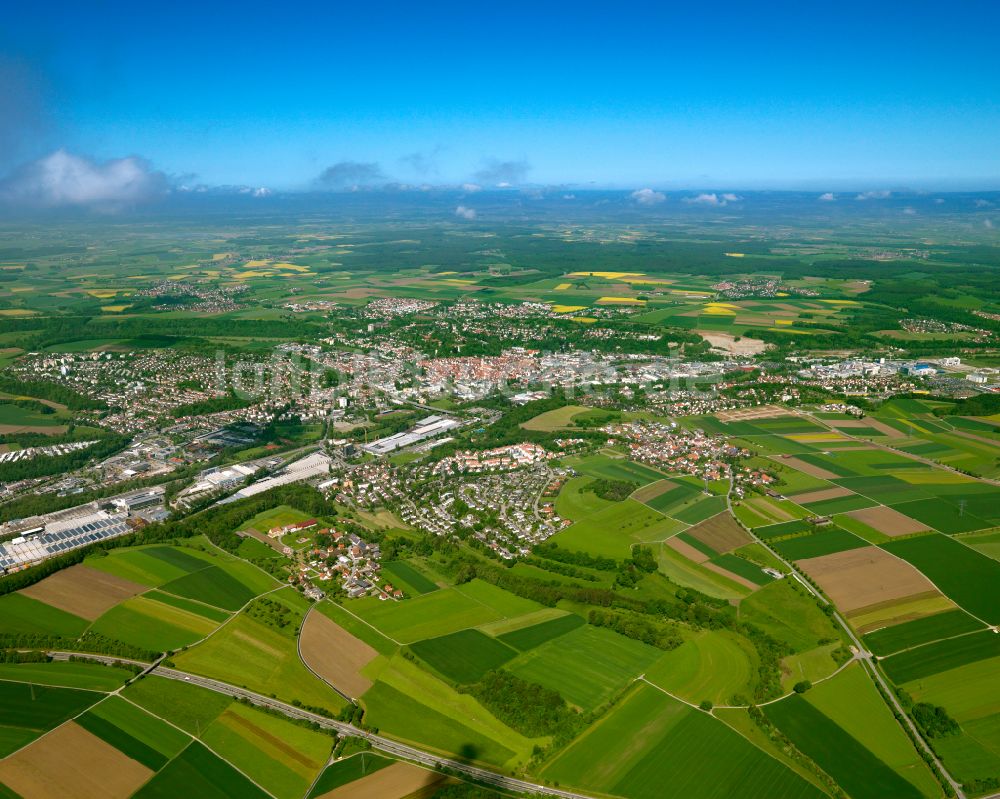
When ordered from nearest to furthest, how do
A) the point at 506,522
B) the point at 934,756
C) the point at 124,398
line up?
the point at 934,756, the point at 506,522, the point at 124,398

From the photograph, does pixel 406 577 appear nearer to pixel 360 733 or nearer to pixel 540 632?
pixel 540 632

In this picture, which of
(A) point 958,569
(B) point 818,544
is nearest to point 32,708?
(B) point 818,544

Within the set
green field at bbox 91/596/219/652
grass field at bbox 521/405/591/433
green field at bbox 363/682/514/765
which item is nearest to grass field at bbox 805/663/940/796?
green field at bbox 363/682/514/765

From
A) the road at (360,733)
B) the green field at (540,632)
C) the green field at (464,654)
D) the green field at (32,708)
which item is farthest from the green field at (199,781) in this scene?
the green field at (540,632)

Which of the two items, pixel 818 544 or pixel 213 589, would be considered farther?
pixel 818 544

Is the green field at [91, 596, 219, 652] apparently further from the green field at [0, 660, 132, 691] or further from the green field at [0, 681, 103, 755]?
the green field at [0, 681, 103, 755]

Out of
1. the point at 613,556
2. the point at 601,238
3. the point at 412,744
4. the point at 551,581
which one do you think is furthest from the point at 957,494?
the point at 601,238

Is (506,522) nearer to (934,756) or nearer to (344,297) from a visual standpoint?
(934,756)
